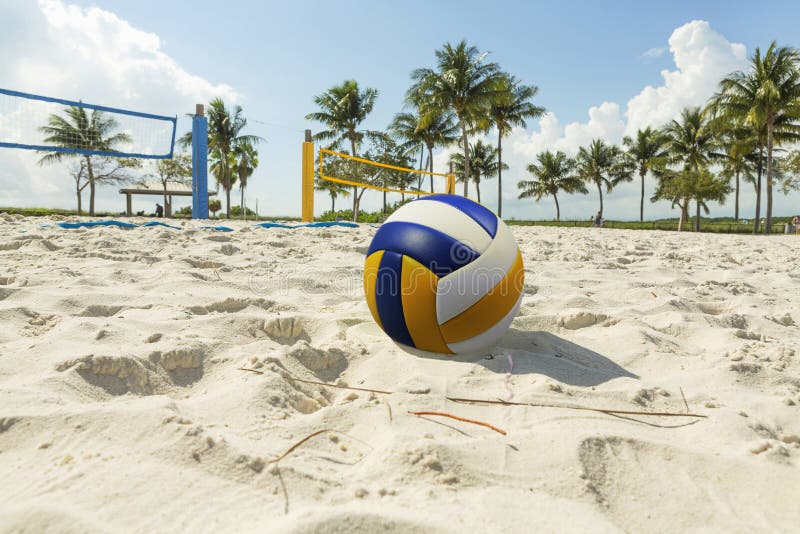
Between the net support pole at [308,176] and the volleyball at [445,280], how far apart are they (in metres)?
8.15

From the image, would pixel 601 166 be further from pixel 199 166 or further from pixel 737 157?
pixel 199 166

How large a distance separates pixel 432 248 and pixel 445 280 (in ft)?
0.52

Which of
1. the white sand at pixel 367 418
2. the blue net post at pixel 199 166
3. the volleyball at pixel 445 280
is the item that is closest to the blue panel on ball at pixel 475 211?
the volleyball at pixel 445 280

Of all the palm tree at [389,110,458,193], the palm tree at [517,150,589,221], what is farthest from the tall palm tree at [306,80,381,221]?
the palm tree at [517,150,589,221]

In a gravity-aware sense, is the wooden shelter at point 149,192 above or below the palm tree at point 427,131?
below

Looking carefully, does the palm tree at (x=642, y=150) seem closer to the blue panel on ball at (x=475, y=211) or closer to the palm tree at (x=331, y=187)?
the palm tree at (x=331, y=187)

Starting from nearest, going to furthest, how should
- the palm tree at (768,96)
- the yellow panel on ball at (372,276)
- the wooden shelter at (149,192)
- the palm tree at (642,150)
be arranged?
the yellow panel on ball at (372,276) → the palm tree at (768,96) → the wooden shelter at (149,192) → the palm tree at (642,150)

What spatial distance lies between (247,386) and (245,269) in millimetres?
2363

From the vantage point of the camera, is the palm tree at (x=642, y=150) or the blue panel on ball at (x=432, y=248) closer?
the blue panel on ball at (x=432, y=248)

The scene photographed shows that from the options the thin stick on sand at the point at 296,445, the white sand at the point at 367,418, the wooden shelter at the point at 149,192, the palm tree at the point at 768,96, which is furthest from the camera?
the wooden shelter at the point at 149,192

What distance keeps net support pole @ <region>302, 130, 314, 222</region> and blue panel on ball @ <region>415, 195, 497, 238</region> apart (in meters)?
8.06

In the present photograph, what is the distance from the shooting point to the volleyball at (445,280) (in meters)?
2.07

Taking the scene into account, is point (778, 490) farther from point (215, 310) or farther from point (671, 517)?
point (215, 310)

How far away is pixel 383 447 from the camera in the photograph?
1.35 meters
